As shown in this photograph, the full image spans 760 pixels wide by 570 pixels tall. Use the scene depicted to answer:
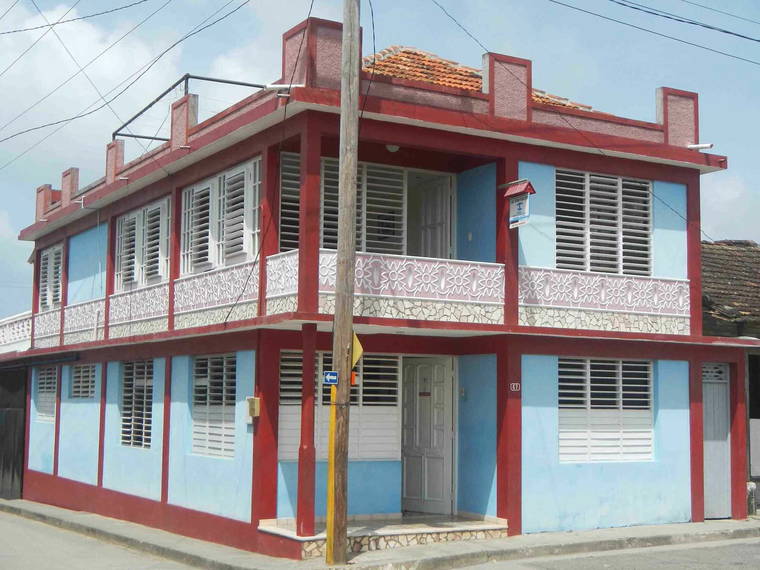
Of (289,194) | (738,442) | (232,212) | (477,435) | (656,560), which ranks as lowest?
(656,560)

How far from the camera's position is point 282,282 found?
14.6 m

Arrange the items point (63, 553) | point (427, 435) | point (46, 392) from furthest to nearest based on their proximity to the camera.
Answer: point (46, 392) → point (427, 435) → point (63, 553)

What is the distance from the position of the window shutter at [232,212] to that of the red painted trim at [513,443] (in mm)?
4376

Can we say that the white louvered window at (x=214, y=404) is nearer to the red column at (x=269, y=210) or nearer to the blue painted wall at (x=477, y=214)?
the red column at (x=269, y=210)

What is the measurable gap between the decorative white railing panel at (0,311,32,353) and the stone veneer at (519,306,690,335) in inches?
565

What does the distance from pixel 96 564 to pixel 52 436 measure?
9.70 metres

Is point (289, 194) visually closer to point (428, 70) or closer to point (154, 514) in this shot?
point (428, 70)

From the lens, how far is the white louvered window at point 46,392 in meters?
24.5

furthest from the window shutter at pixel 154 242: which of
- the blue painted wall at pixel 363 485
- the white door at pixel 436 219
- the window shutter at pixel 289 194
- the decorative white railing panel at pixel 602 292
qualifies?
the decorative white railing panel at pixel 602 292

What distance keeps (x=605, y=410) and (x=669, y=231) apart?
3119 mm

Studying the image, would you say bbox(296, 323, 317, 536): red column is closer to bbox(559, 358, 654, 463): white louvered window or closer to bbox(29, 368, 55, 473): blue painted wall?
bbox(559, 358, 654, 463): white louvered window

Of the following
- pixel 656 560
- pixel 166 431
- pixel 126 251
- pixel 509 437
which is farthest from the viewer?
pixel 126 251

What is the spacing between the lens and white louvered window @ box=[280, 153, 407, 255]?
51.4 ft

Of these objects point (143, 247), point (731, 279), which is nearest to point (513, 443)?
point (731, 279)
